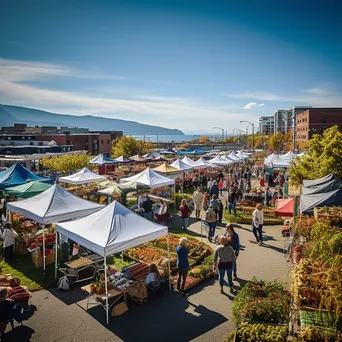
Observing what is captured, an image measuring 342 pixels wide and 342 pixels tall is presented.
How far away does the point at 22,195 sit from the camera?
15.0 metres

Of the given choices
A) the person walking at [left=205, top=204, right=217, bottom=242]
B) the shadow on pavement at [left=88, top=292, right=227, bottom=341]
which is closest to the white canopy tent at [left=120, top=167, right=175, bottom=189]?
the person walking at [left=205, top=204, right=217, bottom=242]

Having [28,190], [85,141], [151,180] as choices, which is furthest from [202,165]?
[85,141]

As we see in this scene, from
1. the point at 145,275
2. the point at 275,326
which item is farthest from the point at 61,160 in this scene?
the point at 275,326

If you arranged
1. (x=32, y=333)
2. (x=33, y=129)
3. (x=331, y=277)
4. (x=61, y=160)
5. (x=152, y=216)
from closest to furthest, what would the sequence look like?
1. (x=331, y=277)
2. (x=32, y=333)
3. (x=152, y=216)
4. (x=61, y=160)
5. (x=33, y=129)

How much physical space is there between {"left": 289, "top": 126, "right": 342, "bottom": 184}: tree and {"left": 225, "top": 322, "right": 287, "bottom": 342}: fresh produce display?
1105 centimetres

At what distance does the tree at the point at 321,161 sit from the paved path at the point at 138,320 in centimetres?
745

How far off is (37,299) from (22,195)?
7569 mm

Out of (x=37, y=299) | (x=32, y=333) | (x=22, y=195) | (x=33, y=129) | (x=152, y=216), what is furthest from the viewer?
(x=33, y=129)

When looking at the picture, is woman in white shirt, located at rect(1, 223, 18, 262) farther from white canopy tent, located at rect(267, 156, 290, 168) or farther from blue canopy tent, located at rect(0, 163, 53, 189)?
white canopy tent, located at rect(267, 156, 290, 168)

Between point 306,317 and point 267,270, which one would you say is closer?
point 306,317

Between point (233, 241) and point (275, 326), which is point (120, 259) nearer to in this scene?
point (233, 241)

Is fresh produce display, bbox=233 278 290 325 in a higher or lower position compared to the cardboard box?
higher

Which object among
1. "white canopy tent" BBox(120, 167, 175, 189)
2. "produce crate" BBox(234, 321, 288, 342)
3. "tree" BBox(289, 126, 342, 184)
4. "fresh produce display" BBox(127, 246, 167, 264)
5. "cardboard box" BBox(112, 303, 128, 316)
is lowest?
"cardboard box" BBox(112, 303, 128, 316)

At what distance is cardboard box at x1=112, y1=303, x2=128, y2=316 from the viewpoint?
790 centimetres
